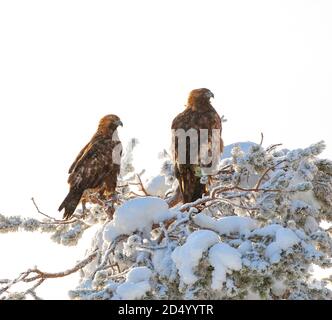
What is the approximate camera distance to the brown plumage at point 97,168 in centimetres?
1309

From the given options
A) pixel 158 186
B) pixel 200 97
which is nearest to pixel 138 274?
pixel 158 186

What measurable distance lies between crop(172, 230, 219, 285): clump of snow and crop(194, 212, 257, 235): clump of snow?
73cm

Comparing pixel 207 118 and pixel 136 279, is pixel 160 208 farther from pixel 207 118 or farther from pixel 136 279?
pixel 207 118

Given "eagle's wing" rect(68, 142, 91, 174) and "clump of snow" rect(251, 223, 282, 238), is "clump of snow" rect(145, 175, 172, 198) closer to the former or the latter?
"eagle's wing" rect(68, 142, 91, 174)

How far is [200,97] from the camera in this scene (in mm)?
13945

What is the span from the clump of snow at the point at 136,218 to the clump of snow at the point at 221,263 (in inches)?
47.5

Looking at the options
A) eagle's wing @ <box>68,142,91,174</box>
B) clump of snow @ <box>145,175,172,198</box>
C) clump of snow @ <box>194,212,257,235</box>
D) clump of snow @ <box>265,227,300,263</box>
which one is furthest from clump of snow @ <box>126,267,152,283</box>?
eagle's wing @ <box>68,142,91,174</box>

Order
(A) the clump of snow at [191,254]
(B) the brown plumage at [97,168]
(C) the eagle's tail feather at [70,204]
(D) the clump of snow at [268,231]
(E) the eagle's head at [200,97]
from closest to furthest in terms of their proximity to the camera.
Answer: (A) the clump of snow at [191,254] → (D) the clump of snow at [268,231] → (C) the eagle's tail feather at [70,204] → (B) the brown plumage at [97,168] → (E) the eagle's head at [200,97]

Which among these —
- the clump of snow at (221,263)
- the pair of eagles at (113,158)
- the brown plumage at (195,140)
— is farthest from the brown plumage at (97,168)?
the clump of snow at (221,263)

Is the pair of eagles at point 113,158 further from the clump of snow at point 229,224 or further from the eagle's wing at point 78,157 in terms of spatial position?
the clump of snow at point 229,224

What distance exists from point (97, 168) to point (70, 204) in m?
1.12

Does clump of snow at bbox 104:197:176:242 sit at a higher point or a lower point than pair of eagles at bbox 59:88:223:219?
lower

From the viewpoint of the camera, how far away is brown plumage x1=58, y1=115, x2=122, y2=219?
515 inches
